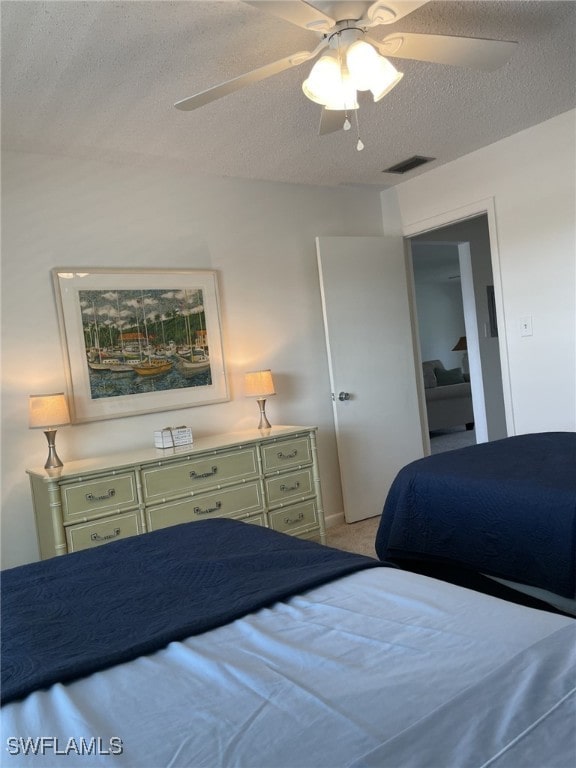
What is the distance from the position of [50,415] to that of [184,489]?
78cm

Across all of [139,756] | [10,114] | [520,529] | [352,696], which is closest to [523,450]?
[520,529]

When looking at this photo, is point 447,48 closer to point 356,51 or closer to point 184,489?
point 356,51

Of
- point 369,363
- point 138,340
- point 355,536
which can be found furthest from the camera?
point 369,363

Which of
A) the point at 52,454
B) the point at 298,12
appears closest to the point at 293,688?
the point at 298,12

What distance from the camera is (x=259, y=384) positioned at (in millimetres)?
3783

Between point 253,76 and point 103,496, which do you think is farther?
point 103,496

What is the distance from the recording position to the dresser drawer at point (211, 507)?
3.12 meters

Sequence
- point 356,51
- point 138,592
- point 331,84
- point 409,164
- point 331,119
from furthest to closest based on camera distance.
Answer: point 409,164 → point 331,119 → point 331,84 → point 356,51 → point 138,592

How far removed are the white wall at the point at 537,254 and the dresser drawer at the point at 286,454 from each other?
1440 mm

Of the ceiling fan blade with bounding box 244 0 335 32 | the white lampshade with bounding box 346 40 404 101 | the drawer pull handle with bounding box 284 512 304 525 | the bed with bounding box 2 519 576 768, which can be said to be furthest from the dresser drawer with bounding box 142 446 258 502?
the ceiling fan blade with bounding box 244 0 335 32

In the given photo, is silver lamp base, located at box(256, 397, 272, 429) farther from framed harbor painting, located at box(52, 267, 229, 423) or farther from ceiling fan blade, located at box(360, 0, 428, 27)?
ceiling fan blade, located at box(360, 0, 428, 27)

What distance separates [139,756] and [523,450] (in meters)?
2.37

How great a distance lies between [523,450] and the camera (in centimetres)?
282

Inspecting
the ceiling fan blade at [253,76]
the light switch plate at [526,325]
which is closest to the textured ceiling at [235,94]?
the ceiling fan blade at [253,76]
